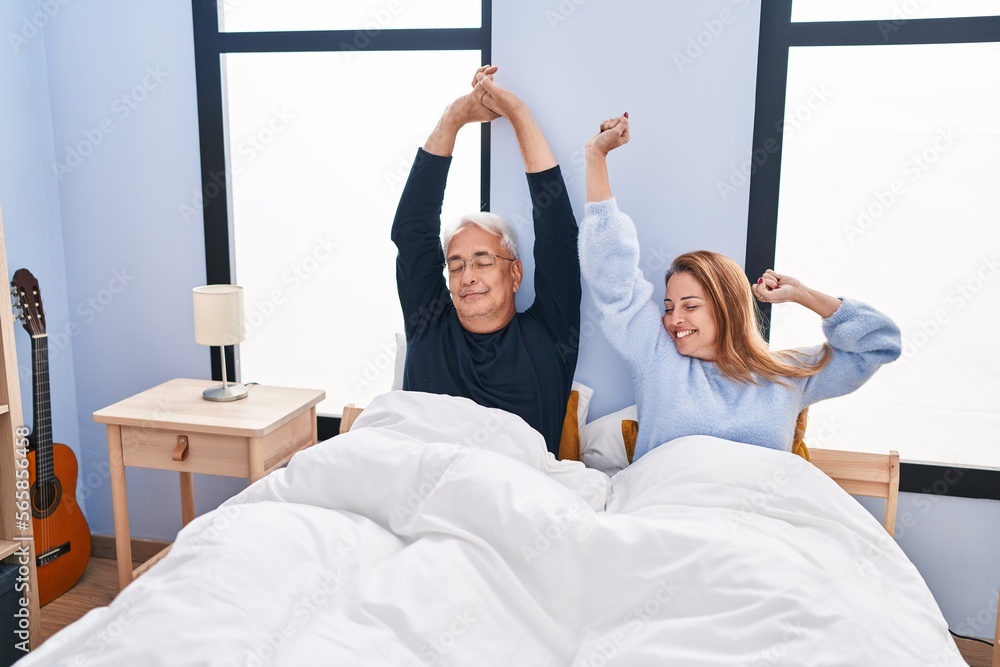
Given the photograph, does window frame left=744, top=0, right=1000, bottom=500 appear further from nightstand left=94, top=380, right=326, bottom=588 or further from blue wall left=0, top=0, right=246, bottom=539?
blue wall left=0, top=0, right=246, bottom=539

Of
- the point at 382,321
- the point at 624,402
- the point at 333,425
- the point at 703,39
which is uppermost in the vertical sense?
the point at 703,39

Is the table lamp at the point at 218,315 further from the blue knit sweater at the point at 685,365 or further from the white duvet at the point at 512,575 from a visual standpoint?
the blue knit sweater at the point at 685,365

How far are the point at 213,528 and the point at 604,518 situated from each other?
63 centimetres

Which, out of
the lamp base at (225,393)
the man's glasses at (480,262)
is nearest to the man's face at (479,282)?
the man's glasses at (480,262)

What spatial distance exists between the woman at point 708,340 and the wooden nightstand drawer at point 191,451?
0.99m

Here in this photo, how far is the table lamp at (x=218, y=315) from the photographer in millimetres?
1854

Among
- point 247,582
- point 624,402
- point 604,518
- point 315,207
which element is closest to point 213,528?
point 247,582

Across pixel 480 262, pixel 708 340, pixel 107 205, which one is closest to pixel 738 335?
pixel 708 340

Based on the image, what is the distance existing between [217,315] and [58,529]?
2.72ft

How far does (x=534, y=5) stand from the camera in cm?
172

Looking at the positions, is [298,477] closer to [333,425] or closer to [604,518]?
[604,518]

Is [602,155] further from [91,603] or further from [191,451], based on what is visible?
[91,603]

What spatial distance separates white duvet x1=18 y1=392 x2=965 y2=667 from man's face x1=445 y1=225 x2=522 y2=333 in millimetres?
469

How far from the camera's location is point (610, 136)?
1615 mm
